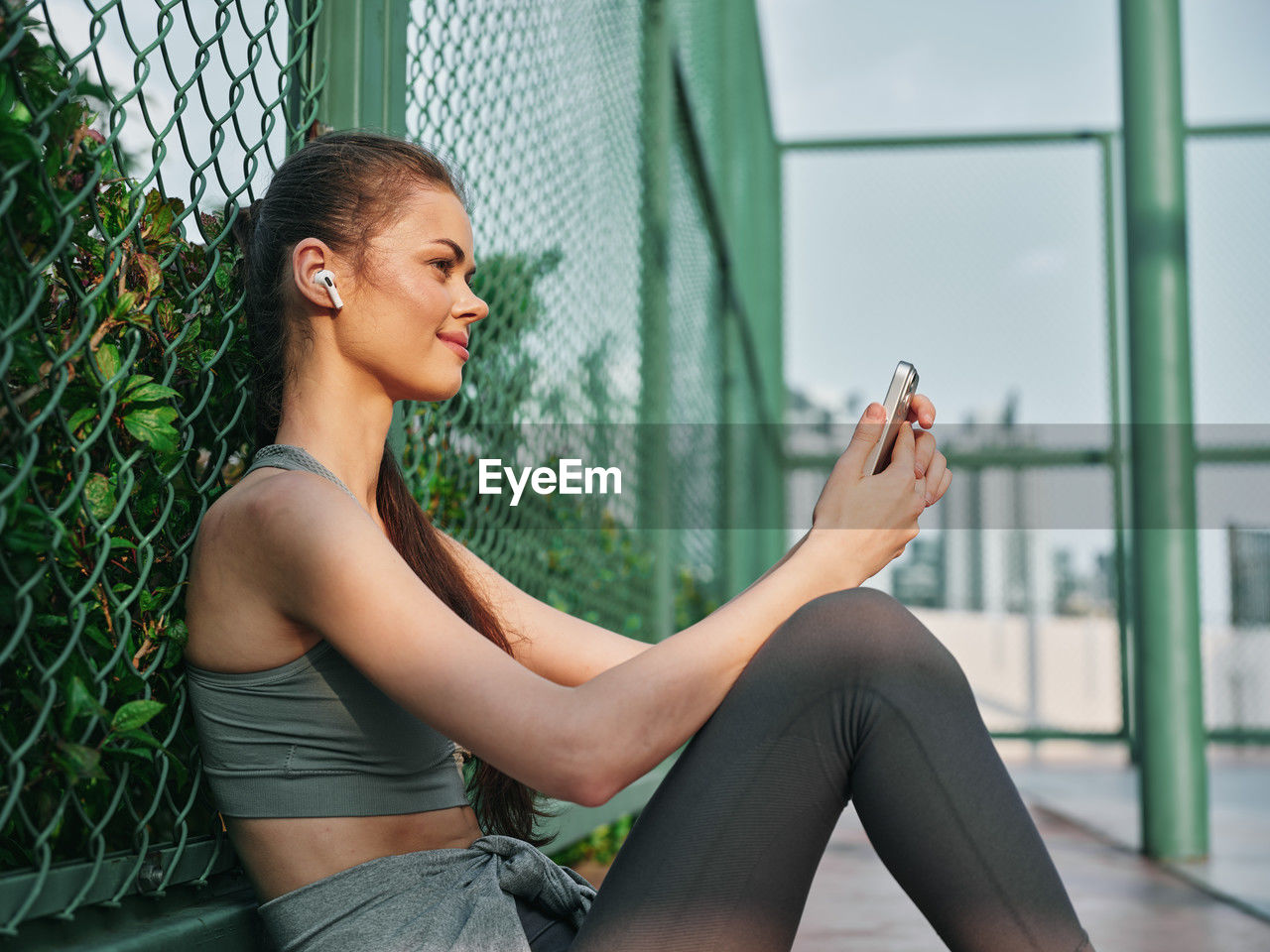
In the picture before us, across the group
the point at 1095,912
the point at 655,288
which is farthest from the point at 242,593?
the point at 655,288

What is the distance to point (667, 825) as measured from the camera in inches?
48.9

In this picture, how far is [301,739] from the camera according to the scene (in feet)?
4.20

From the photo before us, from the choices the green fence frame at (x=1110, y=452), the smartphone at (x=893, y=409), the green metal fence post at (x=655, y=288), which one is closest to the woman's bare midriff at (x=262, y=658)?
the smartphone at (x=893, y=409)

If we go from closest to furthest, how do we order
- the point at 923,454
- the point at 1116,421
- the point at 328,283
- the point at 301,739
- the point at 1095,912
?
1. the point at 301,739
2. the point at 328,283
3. the point at 923,454
4. the point at 1095,912
5. the point at 1116,421

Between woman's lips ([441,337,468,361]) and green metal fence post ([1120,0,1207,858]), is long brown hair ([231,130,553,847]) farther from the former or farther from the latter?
green metal fence post ([1120,0,1207,858])

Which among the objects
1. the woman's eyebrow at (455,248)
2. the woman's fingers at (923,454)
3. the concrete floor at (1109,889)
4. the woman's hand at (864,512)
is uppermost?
the woman's eyebrow at (455,248)

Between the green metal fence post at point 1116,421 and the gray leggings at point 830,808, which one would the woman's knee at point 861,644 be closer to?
the gray leggings at point 830,808

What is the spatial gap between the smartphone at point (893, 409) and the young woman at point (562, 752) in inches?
5.7

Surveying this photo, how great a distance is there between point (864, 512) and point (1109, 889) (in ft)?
9.26

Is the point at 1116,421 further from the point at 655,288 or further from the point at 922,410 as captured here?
the point at 922,410

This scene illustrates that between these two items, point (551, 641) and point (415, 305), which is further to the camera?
point (551, 641)

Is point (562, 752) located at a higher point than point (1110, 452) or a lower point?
lower

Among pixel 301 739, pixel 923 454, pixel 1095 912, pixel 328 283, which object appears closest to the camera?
pixel 301 739

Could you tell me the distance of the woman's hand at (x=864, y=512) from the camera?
143cm
